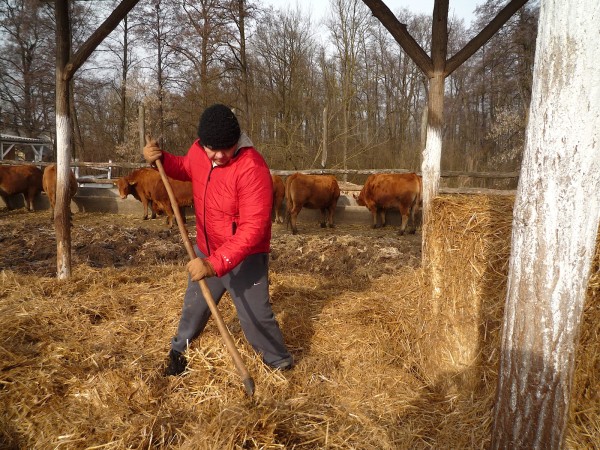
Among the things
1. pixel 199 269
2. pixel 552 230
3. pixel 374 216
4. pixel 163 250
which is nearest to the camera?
Answer: pixel 552 230

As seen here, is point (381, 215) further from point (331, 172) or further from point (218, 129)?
point (218, 129)

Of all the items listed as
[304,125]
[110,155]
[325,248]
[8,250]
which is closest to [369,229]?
[325,248]

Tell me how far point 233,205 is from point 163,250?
5.00 metres

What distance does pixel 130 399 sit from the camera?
267 centimetres

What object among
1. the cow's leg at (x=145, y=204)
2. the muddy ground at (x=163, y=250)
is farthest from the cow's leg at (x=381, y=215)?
the cow's leg at (x=145, y=204)

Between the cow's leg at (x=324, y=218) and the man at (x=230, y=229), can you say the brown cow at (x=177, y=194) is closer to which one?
the cow's leg at (x=324, y=218)

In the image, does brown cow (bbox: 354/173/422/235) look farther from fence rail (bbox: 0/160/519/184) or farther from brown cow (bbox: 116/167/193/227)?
brown cow (bbox: 116/167/193/227)

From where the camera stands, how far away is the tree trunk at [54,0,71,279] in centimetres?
458

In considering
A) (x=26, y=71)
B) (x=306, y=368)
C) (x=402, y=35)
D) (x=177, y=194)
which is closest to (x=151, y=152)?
(x=306, y=368)

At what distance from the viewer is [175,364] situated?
Result: 3.00 metres

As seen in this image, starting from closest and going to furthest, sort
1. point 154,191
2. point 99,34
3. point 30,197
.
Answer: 1. point 99,34
2. point 154,191
3. point 30,197

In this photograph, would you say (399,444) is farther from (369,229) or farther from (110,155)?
(110,155)

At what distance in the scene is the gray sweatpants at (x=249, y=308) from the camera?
283cm

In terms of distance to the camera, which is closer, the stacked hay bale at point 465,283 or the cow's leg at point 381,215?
the stacked hay bale at point 465,283
